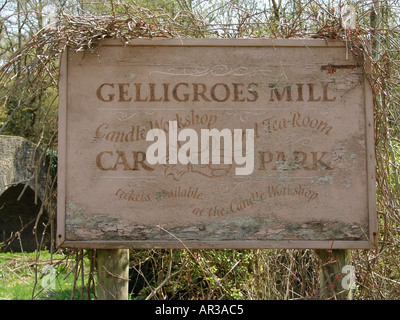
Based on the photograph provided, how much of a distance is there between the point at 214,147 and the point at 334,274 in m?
1.05

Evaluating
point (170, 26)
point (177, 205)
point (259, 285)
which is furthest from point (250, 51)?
point (259, 285)

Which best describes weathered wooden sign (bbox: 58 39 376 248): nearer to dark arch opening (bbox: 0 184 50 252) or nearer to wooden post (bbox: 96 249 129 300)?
wooden post (bbox: 96 249 129 300)

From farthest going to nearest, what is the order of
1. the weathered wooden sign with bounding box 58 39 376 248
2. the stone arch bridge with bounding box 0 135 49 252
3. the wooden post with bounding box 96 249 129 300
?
the stone arch bridge with bounding box 0 135 49 252 → the wooden post with bounding box 96 249 129 300 → the weathered wooden sign with bounding box 58 39 376 248

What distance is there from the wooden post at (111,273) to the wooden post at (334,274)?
1.19 m

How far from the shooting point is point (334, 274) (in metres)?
2.64

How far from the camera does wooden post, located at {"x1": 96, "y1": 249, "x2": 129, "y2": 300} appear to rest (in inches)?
102

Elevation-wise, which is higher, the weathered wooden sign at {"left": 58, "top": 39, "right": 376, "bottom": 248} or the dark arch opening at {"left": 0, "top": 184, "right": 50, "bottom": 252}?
the weathered wooden sign at {"left": 58, "top": 39, "right": 376, "bottom": 248}

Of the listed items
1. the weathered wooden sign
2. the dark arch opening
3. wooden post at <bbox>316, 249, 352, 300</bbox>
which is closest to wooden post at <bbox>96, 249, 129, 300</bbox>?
the weathered wooden sign

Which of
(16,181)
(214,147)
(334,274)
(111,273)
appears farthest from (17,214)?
(334,274)

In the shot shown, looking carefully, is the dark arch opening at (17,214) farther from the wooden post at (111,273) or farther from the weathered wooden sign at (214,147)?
the weathered wooden sign at (214,147)

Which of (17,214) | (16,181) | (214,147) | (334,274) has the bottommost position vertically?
(17,214)

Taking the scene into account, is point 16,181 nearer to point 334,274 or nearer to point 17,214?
point 17,214

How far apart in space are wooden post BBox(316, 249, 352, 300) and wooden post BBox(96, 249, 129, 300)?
1191 mm

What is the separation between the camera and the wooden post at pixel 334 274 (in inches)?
103
